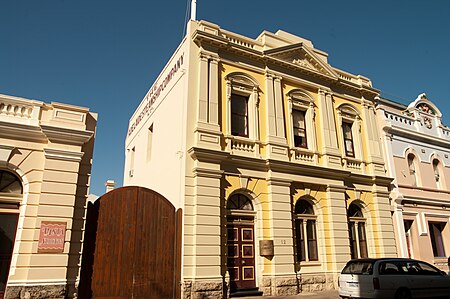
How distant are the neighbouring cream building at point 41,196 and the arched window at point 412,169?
55.5ft

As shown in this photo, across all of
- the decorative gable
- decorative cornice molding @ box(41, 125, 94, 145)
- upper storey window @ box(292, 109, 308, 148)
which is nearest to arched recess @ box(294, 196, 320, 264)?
upper storey window @ box(292, 109, 308, 148)

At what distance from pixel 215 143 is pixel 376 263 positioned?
669 cm

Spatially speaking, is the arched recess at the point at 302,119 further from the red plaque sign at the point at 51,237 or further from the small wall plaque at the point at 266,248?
the red plaque sign at the point at 51,237

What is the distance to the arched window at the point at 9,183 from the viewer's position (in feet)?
32.9

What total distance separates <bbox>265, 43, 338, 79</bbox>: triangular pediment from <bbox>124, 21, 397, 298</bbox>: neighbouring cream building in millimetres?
66

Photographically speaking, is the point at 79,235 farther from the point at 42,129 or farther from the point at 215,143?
the point at 215,143

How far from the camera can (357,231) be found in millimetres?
16281

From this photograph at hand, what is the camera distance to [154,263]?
1153 cm

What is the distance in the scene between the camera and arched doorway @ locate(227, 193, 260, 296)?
41.2 ft

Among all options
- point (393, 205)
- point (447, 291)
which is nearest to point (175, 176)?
point (447, 291)

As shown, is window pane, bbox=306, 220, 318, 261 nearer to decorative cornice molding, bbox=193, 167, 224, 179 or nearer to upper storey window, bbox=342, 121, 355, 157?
upper storey window, bbox=342, 121, 355, 157

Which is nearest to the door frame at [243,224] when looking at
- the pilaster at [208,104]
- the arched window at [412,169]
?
the pilaster at [208,104]

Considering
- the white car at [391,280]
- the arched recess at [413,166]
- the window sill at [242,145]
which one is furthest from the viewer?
the arched recess at [413,166]

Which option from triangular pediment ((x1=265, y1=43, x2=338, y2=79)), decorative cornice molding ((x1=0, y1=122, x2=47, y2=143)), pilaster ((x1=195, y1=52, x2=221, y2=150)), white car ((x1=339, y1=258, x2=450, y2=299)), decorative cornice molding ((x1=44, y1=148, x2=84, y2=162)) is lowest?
white car ((x1=339, y1=258, x2=450, y2=299))
